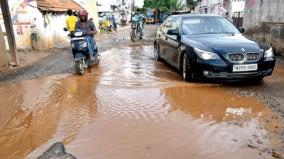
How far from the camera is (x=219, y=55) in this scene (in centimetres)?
706

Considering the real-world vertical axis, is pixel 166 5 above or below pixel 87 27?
above

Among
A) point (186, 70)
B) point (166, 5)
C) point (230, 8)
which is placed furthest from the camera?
point (166, 5)

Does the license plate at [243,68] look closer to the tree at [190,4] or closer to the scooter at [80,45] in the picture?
the scooter at [80,45]

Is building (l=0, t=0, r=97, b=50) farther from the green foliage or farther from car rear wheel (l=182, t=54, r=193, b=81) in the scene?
the green foliage

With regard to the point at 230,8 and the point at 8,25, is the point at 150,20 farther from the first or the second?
the point at 8,25

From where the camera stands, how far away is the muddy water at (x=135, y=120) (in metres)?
4.23

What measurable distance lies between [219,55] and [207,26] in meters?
1.88

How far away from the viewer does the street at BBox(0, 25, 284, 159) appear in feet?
13.9

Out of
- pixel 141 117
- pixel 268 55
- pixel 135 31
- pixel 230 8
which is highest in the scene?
pixel 230 8

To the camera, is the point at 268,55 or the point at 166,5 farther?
the point at 166,5

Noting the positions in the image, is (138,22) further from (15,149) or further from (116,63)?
(15,149)

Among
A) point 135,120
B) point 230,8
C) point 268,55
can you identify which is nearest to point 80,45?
point 135,120

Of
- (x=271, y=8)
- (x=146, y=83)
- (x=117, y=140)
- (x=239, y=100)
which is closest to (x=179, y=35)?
(x=146, y=83)

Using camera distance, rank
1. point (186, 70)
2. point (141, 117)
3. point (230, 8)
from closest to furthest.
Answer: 1. point (141, 117)
2. point (186, 70)
3. point (230, 8)
